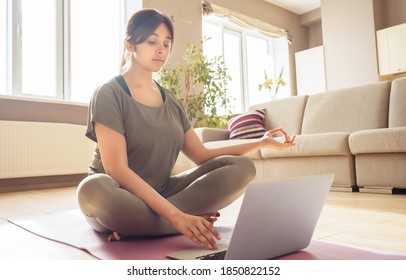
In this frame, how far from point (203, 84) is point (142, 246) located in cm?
320

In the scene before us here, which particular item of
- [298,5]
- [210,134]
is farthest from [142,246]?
[298,5]

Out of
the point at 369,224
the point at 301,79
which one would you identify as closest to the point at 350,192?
the point at 369,224

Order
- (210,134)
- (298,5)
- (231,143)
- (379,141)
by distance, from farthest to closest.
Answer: (298,5) → (210,134) → (231,143) → (379,141)

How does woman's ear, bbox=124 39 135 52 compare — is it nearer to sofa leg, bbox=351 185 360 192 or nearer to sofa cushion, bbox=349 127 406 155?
sofa cushion, bbox=349 127 406 155

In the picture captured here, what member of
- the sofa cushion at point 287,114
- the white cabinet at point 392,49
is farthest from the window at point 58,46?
the white cabinet at point 392,49

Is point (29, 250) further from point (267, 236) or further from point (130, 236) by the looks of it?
point (267, 236)

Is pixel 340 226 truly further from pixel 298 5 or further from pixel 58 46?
pixel 298 5

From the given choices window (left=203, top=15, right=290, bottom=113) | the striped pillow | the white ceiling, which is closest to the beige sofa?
the striped pillow

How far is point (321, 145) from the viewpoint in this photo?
8.12ft

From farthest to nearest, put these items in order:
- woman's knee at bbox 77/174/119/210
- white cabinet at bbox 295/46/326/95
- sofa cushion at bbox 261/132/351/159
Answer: white cabinet at bbox 295/46/326/95
sofa cushion at bbox 261/132/351/159
woman's knee at bbox 77/174/119/210

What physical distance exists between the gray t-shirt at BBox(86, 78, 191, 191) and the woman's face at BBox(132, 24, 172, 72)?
124 mm

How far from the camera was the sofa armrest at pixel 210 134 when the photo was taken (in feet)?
10.7

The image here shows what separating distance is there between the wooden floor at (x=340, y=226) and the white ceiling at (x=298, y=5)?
4571 mm

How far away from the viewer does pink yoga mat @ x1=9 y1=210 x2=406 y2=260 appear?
0.88 metres
